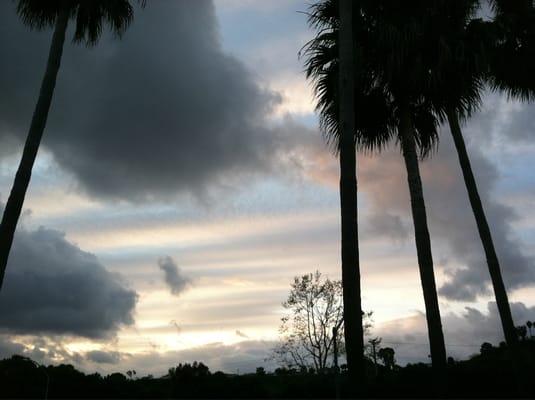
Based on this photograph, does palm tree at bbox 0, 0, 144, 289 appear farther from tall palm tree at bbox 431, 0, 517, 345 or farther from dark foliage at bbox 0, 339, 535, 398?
dark foliage at bbox 0, 339, 535, 398

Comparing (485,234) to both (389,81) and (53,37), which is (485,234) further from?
(53,37)

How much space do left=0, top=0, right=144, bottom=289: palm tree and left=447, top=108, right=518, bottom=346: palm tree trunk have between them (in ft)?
35.8

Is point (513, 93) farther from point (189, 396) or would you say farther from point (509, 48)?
point (189, 396)

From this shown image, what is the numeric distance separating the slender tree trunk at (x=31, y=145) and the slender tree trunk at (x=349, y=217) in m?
7.33

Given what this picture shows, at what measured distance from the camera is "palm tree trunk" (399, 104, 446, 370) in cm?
1423

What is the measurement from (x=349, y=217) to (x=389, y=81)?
8.70m

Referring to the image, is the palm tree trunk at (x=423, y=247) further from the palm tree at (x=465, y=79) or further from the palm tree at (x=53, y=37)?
the palm tree at (x=53, y=37)

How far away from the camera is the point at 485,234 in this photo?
17312 mm

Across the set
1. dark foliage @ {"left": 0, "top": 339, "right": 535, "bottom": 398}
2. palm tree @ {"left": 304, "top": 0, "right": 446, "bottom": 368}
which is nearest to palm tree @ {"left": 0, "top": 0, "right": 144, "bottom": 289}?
palm tree @ {"left": 304, "top": 0, "right": 446, "bottom": 368}

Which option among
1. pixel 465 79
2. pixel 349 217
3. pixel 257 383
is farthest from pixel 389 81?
pixel 257 383

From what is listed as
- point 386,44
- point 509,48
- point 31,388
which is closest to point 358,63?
point 386,44

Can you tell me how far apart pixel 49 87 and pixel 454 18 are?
12165 millimetres

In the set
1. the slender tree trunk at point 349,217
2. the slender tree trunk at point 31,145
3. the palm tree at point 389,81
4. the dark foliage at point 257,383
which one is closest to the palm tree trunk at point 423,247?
the palm tree at point 389,81

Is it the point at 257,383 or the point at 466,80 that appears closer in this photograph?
the point at 466,80
